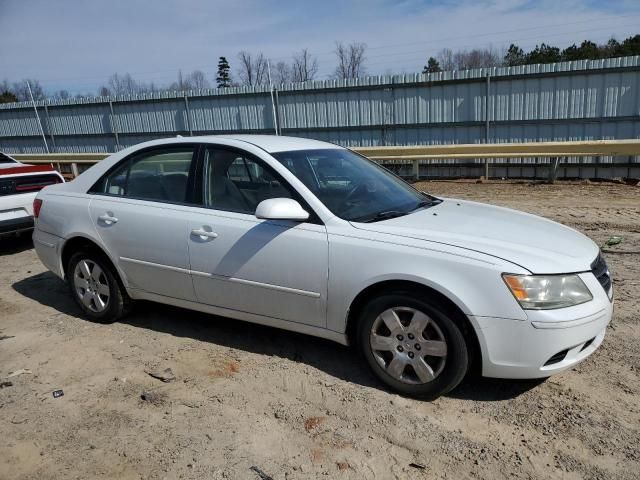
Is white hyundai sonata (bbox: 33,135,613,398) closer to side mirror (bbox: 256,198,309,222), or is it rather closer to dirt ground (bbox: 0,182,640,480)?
side mirror (bbox: 256,198,309,222)

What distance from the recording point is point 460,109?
13414 millimetres

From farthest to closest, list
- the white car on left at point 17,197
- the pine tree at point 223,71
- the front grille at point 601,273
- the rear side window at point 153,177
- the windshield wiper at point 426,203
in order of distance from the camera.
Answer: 1. the pine tree at point 223,71
2. the white car on left at point 17,197
3. the rear side window at point 153,177
4. the windshield wiper at point 426,203
5. the front grille at point 601,273

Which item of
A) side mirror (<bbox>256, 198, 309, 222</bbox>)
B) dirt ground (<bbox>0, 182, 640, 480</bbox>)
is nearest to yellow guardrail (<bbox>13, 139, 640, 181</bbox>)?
dirt ground (<bbox>0, 182, 640, 480</bbox>)

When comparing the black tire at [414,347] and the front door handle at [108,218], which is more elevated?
the front door handle at [108,218]

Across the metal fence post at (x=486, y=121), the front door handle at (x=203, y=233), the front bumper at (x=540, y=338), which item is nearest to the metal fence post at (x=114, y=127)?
the metal fence post at (x=486, y=121)

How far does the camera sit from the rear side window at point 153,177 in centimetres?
413

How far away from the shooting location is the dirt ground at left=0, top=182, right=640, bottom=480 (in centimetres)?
268

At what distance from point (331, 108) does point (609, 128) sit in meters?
7.20

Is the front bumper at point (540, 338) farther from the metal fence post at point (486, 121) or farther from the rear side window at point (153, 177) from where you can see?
the metal fence post at point (486, 121)

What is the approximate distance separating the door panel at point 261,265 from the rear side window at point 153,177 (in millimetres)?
406

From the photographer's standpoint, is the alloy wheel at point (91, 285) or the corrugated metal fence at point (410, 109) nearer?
the alloy wheel at point (91, 285)

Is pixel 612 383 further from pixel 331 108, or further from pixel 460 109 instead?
pixel 331 108

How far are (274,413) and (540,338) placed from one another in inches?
63.6

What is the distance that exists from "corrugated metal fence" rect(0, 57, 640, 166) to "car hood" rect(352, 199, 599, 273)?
32.6 ft
